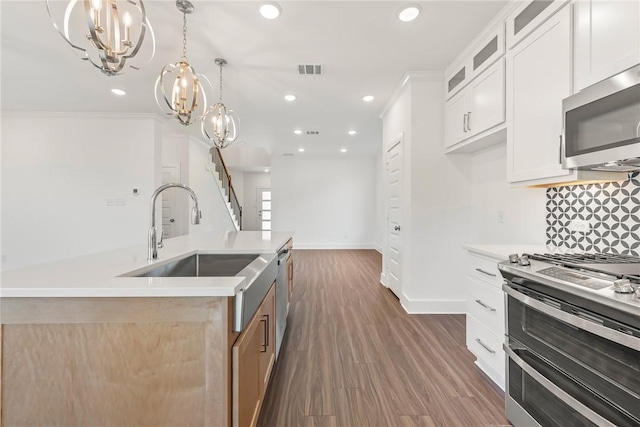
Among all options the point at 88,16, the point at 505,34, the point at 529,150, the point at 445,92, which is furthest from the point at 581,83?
the point at 88,16

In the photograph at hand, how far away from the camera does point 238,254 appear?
1.98m

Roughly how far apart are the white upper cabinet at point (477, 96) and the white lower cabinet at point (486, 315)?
116cm

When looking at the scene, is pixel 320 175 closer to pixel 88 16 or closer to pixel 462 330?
pixel 462 330

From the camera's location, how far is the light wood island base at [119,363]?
98 cm

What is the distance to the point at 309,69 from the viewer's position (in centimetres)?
302

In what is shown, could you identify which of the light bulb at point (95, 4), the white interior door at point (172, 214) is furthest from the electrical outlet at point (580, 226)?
the white interior door at point (172, 214)

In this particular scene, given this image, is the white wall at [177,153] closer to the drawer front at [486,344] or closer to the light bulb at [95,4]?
the light bulb at [95,4]

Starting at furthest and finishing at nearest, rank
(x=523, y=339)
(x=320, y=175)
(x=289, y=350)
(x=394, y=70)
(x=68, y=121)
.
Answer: (x=320, y=175) → (x=68, y=121) → (x=394, y=70) → (x=289, y=350) → (x=523, y=339)

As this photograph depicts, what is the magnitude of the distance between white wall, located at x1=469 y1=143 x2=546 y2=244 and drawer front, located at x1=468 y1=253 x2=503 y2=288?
0.62 metres

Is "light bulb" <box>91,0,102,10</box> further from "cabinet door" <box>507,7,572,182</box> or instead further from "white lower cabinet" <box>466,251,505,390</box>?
"white lower cabinet" <box>466,251,505,390</box>

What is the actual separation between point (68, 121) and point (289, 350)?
5290mm

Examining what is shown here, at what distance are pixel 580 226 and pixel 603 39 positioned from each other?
1098 millimetres

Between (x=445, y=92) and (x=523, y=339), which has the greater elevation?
(x=445, y=92)

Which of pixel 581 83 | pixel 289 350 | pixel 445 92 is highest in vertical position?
pixel 445 92
